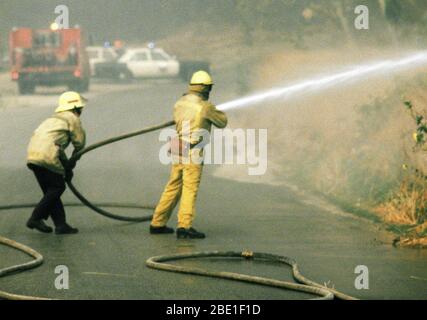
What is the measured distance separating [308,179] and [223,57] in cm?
4335

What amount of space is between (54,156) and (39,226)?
0.77 meters

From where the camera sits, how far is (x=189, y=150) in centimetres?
1319

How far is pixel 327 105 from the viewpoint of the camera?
23.2m

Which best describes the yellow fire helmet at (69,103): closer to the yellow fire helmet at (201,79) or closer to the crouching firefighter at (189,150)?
the crouching firefighter at (189,150)

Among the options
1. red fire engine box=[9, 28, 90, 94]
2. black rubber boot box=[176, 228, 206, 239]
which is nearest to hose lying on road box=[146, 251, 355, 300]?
black rubber boot box=[176, 228, 206, 239]

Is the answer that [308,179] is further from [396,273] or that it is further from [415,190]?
[396,273]

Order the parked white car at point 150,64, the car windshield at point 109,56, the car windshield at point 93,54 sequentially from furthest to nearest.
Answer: the car windshield at point 109,56, the car windshield at point 93,54, the parked white car at point 150,64

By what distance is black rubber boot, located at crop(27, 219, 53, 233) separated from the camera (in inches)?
522

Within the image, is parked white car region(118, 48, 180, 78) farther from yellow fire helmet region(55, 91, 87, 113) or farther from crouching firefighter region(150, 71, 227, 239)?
crouching firefighter region(150, 71, 227, 239)

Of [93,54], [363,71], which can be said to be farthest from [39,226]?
[93,54]

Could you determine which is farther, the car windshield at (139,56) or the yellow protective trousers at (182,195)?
the car windshield at (139,56)

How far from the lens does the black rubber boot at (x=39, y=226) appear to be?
43.5 ft

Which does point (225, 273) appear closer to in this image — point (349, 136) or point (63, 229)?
point (63, 229)

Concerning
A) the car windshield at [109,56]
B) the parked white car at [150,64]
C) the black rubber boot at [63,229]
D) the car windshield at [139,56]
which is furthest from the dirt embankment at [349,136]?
the car windshield at [109,56]
